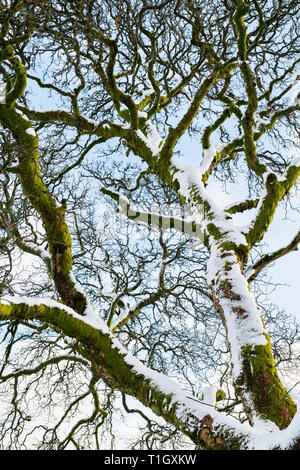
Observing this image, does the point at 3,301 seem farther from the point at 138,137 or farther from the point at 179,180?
the point at 138,137

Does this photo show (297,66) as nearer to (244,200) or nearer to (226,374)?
(244,200)

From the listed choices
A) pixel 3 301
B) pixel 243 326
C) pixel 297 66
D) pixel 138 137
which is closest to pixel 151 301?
pixel 138 137

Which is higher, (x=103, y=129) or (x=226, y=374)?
(x=103, y=129)

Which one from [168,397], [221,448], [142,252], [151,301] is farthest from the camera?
[142,252]

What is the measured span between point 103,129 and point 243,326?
4.12m

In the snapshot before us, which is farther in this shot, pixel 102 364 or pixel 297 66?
pixel 297 66

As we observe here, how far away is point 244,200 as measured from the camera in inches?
204

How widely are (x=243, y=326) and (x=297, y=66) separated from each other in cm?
523

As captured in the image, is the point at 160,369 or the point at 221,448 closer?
the point at 221,448

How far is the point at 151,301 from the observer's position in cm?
596

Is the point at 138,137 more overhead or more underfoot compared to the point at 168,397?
more overhead

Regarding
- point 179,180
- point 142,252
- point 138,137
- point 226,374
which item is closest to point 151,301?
point 142,252
